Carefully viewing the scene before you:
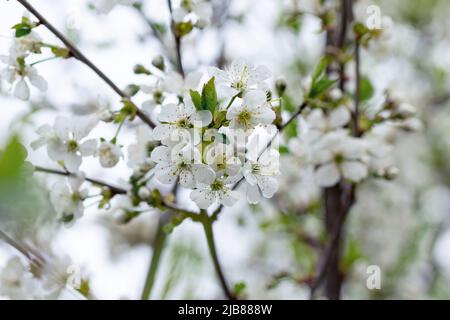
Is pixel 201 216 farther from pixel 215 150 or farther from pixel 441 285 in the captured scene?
pixel 441 285

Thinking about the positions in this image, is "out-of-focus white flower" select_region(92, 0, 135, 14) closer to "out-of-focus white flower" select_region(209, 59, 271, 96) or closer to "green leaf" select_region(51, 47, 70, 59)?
"green leaf" select_region(51, 47, 70, 59)

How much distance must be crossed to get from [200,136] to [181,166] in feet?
0.13

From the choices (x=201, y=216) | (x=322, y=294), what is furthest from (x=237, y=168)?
(x=322, y=294)

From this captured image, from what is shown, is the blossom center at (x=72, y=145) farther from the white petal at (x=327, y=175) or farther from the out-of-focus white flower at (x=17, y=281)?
the white petal at (x=327, y=175)

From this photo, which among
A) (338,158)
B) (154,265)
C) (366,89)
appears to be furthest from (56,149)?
(366,89)

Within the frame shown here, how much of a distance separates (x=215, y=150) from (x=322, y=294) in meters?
0.63

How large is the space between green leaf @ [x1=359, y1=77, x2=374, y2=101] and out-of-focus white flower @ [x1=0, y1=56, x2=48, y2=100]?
22.2 inches

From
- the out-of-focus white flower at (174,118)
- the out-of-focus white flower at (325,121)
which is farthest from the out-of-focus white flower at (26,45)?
the out-of-focus white flower at (325,121)

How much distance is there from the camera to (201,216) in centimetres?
73

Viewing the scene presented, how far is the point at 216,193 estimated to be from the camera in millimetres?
621

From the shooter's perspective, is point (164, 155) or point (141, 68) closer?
point (164, 155)

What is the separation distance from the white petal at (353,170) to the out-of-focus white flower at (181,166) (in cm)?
41

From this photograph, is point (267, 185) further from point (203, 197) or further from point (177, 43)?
point (177, 43)

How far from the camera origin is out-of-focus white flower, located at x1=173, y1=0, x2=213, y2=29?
30.5 inches
